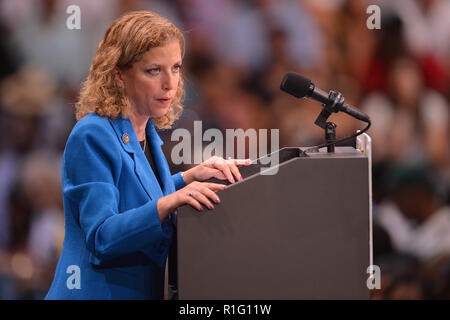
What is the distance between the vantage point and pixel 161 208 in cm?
114

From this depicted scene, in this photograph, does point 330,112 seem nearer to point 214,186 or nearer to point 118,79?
point 214,186

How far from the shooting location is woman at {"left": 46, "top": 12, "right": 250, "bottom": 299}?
1.17 m

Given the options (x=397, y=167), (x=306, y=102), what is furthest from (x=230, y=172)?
(x=397, y=167)

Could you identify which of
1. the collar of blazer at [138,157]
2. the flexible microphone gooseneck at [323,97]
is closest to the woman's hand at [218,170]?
the collar of blazer at [138,157]

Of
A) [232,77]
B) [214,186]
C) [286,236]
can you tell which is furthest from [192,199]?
[232,77]

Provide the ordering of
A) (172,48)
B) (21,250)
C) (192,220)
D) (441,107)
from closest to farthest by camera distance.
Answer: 1. (192,220)
2. (172,48)
3. (21,250)
4. (441,107)

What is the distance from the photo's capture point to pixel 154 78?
4.36 ft

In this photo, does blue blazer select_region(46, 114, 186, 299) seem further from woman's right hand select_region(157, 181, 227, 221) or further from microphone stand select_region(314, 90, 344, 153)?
microphone stand select_region(314, 90, 344, 153)

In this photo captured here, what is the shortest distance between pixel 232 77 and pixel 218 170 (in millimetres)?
1114

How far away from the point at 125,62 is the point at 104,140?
24 centimetres

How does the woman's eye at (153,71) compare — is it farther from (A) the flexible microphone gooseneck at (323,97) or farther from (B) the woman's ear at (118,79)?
(A) the flexible microphone gooseneck at (323,97)
